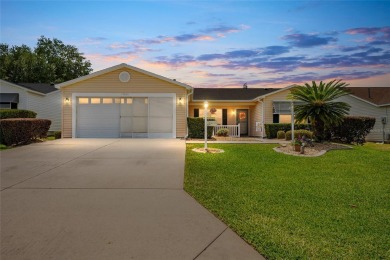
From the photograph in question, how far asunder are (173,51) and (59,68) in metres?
30.1

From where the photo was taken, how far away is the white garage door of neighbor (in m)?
15.8

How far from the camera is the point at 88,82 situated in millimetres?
15773

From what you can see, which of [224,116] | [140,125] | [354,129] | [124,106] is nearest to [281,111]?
[224,116]

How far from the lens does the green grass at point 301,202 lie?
9.40ft

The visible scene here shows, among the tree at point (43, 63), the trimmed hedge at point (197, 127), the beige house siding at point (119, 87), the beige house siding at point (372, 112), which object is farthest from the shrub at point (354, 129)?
the tree at point (43, 63)

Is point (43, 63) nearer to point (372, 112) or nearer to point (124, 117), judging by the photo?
point (124, 117)

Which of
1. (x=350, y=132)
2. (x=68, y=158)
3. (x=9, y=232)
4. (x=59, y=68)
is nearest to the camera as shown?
(x=9, y=232)

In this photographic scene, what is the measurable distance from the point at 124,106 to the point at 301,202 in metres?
13.4

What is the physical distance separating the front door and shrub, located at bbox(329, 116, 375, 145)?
27.3 feet

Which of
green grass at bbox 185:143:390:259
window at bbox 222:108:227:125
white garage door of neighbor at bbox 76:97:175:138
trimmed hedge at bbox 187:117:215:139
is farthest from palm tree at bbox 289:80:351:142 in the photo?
window at bbox 222:108:227:125

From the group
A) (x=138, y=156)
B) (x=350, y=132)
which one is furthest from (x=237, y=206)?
(x=350, y=132)

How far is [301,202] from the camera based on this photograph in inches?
172

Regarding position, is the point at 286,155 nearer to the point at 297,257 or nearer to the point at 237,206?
the point at 237,206

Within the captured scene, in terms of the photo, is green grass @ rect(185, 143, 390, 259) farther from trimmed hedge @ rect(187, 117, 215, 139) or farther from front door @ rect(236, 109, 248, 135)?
front door @ rect(236, 109, 248, 135)
